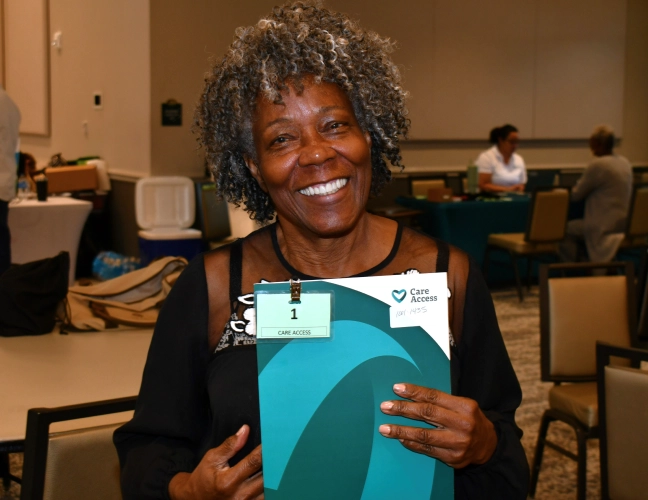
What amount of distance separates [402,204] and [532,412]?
399 cm

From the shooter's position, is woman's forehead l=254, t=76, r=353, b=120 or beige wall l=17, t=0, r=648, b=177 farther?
beige wall l=17, t=0, r=648, b=177

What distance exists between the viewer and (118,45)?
26.5 ft

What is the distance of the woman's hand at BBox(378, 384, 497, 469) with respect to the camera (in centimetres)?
110

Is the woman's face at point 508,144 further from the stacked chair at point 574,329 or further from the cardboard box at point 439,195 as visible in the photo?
the stacked chair at point 574,329

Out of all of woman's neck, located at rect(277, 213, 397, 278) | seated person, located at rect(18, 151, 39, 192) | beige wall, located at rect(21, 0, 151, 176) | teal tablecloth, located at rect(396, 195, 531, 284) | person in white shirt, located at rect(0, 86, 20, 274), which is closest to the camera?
woman's neck, located at rect(277, 213, 397, 278)

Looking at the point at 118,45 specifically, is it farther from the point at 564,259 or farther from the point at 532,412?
the point at 532,412

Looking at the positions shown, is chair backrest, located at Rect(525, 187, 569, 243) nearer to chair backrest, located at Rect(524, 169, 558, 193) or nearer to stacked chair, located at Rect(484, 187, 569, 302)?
stacked chair, located at Rect(484, 187, 569, 302)

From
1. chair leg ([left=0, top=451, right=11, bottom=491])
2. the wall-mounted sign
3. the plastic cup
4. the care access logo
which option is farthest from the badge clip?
the wall-mounted sign

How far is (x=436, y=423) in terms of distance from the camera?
3.63ft

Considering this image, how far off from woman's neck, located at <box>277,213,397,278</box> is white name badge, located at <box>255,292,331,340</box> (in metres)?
0.22

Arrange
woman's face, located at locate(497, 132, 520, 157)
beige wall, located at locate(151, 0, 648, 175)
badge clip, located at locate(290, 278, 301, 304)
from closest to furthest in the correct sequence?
badge clip, located at locate(290, 278, 301, 304) → beige wall, located at locate(151, 0, 648, 175) → woman's face, located at locate(497, 132, 520, 157)

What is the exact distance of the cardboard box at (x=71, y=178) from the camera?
785 centimetres

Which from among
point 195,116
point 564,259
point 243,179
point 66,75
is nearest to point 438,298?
point 243,179

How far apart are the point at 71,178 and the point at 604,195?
5274 mm
